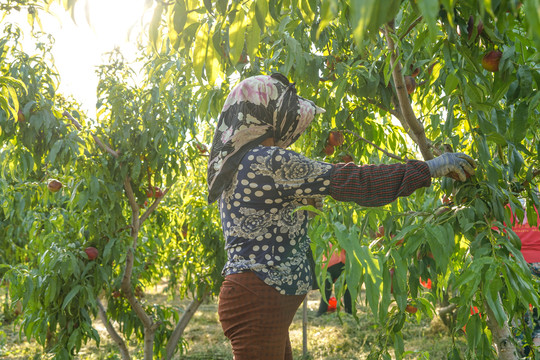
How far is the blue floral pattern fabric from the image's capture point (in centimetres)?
139

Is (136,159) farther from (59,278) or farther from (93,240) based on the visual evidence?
(59,278)

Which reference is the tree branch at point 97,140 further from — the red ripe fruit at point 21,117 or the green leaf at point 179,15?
the green leaf at point 179,15

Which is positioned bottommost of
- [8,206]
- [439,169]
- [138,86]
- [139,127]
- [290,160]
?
[439,169]

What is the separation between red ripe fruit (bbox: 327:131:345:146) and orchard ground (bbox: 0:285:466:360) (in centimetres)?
210

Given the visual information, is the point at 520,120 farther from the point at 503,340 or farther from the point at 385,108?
the point at 385,108

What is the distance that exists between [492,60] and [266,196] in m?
Answer: 0.67

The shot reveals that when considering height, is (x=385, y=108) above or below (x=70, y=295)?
above

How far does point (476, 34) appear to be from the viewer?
1031mm

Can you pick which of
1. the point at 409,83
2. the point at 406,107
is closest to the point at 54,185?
the point at 409,83

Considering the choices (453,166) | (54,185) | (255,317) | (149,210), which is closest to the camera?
(453,166)

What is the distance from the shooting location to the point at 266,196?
1440 mm

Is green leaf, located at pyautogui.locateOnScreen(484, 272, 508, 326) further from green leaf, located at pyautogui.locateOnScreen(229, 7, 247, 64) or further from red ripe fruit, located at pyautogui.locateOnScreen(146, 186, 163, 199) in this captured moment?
red ripe fruit, located at pyautogui.locateOnScreen(146, 186, 163, 199)

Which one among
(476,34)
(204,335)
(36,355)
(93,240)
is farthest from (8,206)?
(476,34)

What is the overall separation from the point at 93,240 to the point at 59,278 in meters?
0.29
